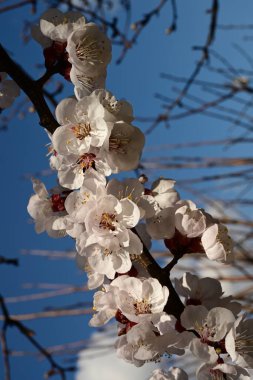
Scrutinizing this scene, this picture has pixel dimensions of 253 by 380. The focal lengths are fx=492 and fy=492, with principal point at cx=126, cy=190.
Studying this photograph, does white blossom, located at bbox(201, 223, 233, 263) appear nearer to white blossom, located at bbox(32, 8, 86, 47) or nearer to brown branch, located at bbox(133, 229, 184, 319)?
brown branch, located at bbox(133, 229, 184, 319)

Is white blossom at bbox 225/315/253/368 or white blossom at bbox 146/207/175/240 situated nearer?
white blossom at bbox 225/315/253/368

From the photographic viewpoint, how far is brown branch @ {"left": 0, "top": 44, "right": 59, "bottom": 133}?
0.83 meters

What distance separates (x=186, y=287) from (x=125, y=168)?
0.85 ft

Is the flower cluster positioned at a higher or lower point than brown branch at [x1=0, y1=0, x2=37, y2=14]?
lower

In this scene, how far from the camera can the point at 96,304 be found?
0.84 m

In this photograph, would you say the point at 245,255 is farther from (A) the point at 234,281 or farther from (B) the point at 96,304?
(B) the point at 96,304

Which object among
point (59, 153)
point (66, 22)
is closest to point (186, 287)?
point (59, 153)

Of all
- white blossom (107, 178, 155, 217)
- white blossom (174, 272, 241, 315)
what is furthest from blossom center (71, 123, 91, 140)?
white blossom (174, 272, 241, 315)

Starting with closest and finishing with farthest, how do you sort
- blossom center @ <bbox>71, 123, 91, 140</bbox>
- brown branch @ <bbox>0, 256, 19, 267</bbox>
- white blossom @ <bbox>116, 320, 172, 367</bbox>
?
1. white blossom @ <bbox>116, 320, 172, 367</bbox>
2. blossom center @ <bbox>71, 123, 91, 140</bbox>
3. brown branch @ <bbox>0, 256, 19, 267</bbox>

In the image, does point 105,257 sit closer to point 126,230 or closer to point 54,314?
point 126,230

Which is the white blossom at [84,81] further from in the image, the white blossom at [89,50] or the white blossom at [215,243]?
the white blossom at [215,243]

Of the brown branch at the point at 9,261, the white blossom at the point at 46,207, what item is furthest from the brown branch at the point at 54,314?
the white blossom at the point at 46,207

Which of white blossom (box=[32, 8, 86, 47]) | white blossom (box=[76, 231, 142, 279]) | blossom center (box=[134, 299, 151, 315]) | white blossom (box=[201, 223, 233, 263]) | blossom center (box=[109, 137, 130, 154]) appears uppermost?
white blossom (box=[32, 8, 86, 47])

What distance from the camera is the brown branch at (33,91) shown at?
0.83 meters
